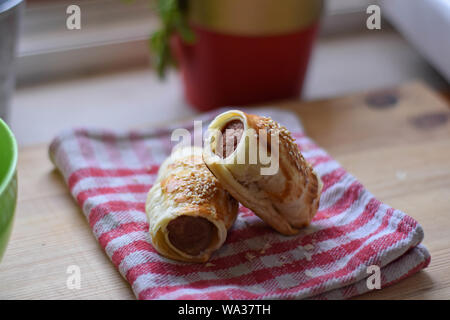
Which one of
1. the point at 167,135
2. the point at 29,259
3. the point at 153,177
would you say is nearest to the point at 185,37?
the point at 167,135

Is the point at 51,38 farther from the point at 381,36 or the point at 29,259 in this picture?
the point at 381,36

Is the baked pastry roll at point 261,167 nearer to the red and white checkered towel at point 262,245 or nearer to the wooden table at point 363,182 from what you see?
the red and white checkered towel at point 262,245
